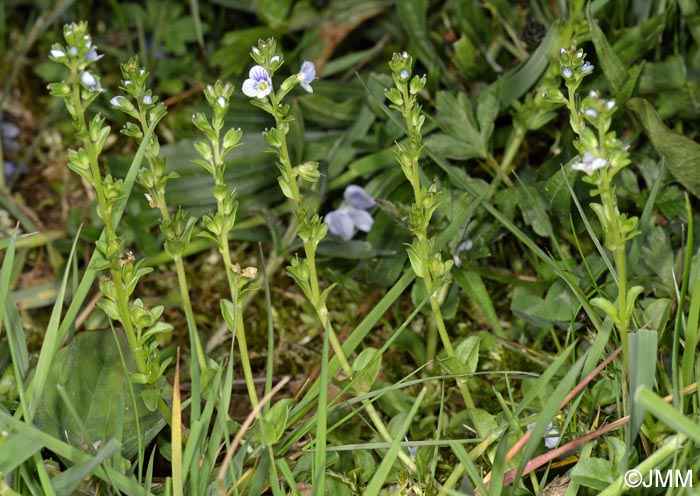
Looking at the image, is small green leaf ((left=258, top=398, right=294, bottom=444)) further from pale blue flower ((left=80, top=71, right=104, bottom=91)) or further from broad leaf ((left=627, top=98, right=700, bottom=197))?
broad leaf ((left=627, top=98, right=700, bottom=197))

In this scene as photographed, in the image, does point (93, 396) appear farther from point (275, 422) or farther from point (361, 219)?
point (361, 219)

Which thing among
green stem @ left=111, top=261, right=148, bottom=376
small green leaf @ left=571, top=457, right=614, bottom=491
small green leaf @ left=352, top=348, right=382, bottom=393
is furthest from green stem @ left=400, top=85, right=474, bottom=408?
green stem @ left=111, top=261, right=148, bottom=376

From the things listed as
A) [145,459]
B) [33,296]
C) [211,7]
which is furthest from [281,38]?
[145,459]

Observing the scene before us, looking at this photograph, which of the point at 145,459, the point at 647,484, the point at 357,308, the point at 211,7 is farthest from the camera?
the point at 211,7

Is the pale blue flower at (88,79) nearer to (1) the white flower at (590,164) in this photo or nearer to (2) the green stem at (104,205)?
(2) the green stem at (104,205)

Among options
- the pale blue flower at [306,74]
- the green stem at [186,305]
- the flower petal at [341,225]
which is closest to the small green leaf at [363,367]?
the green stem at [186,305]

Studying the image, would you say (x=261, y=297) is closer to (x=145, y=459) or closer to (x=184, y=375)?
(x=184, y=375)

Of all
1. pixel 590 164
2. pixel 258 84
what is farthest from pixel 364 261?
pixel 590 164
